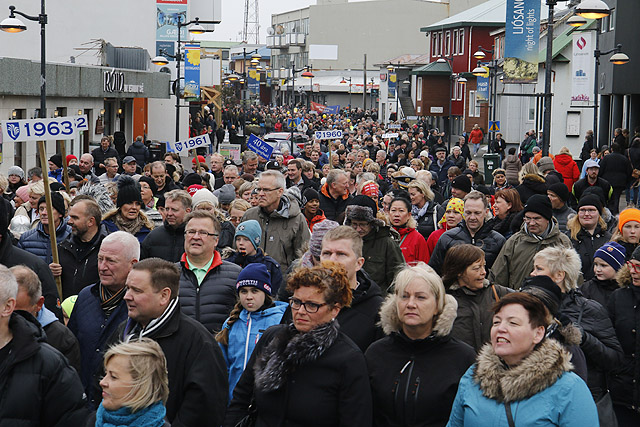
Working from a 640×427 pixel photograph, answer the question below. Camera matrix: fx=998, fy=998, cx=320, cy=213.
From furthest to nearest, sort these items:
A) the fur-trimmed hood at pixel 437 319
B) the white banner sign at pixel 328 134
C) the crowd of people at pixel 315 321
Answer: the white banner sign at pixel 328 134
the fur-trimmed hood at pixel 437 319
the crowd of people at pixel 315 321

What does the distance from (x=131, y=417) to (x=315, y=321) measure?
100cm

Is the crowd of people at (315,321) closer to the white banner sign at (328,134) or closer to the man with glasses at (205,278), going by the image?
the man with glasses at (205,278)

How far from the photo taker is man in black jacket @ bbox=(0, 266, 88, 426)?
15.8 feet

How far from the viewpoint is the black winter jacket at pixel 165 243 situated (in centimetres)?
900

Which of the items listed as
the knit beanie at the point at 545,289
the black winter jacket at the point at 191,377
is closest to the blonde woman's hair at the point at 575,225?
the knit beanie at the point at 545,289

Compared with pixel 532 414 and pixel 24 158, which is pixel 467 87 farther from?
pixel 532 414

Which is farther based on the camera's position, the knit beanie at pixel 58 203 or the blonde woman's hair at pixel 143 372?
the knit beanie at pixel 58 203

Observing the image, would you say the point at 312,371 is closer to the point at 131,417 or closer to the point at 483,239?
the point at 131,417

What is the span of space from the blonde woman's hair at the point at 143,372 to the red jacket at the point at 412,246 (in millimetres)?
5206

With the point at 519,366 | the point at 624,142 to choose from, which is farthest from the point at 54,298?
the point at 624,142

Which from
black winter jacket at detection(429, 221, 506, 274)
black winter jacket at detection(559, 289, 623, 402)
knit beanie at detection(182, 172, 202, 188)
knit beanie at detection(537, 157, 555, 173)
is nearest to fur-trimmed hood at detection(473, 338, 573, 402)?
black winter jacket at detection(559, 289, 623, 402)

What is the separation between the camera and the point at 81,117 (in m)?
13.0

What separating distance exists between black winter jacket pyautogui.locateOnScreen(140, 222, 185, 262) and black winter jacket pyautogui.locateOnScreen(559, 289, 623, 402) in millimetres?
3726

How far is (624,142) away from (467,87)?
42.4m
